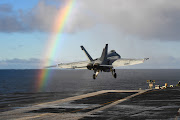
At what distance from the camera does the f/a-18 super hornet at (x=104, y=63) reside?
123ft

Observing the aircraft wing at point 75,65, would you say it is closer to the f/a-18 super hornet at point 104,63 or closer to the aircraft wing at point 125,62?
the f/a-18 super hornet at point 104,63

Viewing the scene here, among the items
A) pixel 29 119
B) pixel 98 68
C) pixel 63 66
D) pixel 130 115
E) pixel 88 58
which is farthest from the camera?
pixel 63 66

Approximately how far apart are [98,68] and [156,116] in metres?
17.2

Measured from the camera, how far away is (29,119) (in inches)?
813

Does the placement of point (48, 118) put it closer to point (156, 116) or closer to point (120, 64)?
point (156, 116)

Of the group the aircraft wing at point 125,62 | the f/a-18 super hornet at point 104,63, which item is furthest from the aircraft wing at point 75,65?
the aircraft wing at point 125,62

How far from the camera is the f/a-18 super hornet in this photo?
37.4 meters

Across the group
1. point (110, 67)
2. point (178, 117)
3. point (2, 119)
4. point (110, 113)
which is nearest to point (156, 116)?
point (178, 117)

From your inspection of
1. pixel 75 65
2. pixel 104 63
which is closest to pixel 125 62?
pixel 104 63

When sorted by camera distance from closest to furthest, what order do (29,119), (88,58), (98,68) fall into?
(29,119) → (98,68) → (88,58)

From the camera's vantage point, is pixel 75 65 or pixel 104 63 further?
pixel 75 65

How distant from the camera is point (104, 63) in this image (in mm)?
39031

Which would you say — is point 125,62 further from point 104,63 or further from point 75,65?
point 75,65

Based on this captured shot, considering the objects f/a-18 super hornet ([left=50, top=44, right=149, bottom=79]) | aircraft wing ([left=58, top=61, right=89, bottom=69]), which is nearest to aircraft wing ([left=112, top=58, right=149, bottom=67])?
f/a-18 super hornet ([left=50, top=44, right=149, bottom=79])
